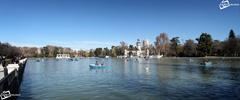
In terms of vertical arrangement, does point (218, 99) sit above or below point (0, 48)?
below

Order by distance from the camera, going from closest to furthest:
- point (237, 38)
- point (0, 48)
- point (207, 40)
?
point (0, 48)
point (237, 38)
point (207, 40)

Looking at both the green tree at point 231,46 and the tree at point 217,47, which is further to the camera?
the tree at point 217,47

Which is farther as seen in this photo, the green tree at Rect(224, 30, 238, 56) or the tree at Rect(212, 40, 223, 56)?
the tree at Rect(212, 40, 223, 56)

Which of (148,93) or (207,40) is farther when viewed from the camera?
(207,40)

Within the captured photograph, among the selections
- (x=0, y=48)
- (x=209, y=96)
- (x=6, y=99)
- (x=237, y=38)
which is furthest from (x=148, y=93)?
(x=237, y=38)

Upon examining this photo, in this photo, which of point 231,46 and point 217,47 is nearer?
point 231,46

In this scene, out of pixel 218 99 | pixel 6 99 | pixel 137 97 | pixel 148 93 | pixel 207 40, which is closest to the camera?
pixel 6 99

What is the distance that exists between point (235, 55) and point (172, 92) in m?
164

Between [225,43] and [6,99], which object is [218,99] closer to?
[6,99]

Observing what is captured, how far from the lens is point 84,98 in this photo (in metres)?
33.8

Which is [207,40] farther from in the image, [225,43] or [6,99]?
[6,99]

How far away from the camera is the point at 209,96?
1314 inches

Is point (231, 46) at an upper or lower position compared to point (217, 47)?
lower

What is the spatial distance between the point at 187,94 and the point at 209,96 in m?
2.65
